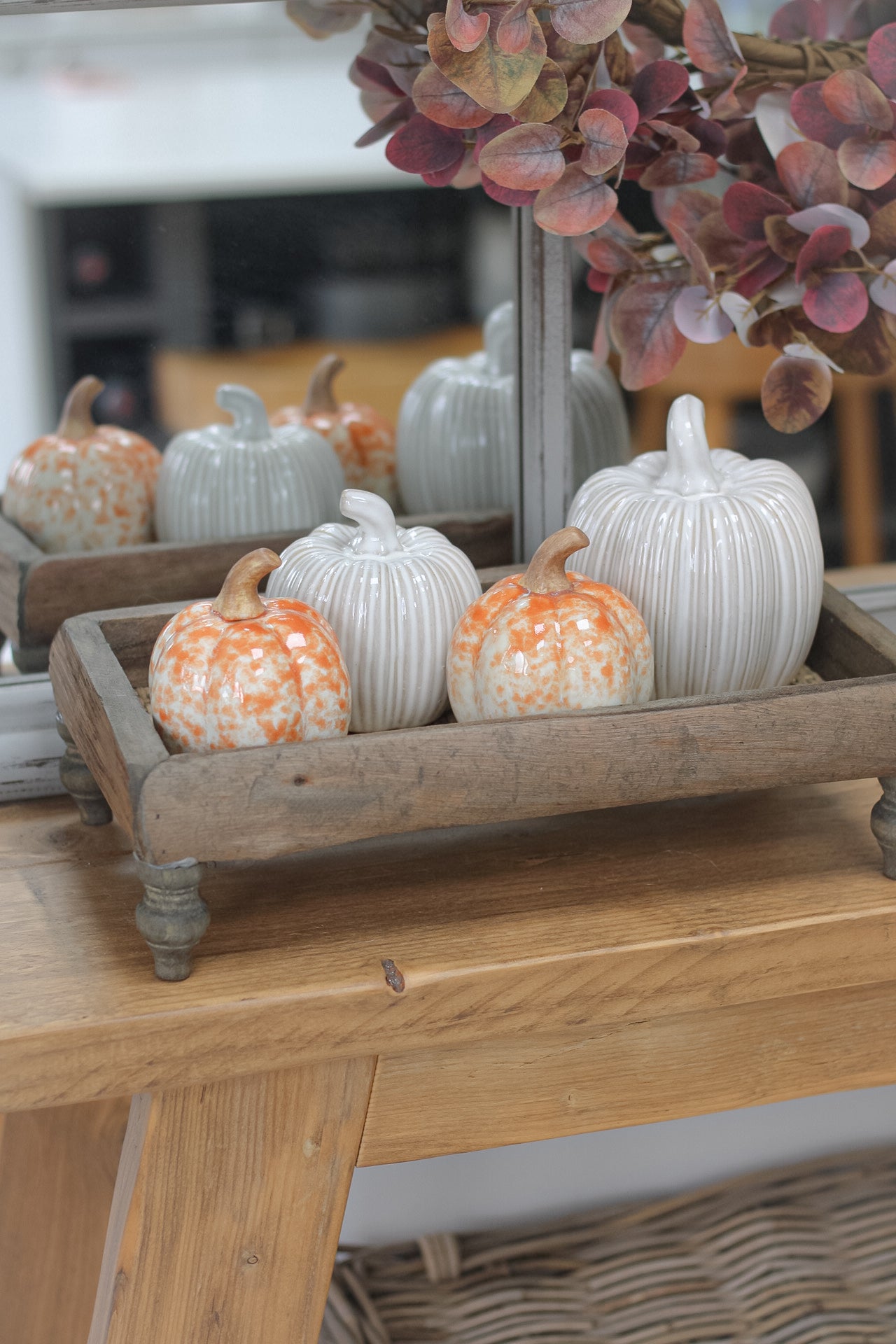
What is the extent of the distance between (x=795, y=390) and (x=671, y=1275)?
0.67m

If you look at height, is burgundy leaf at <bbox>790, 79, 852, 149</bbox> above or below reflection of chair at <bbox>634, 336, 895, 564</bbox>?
above

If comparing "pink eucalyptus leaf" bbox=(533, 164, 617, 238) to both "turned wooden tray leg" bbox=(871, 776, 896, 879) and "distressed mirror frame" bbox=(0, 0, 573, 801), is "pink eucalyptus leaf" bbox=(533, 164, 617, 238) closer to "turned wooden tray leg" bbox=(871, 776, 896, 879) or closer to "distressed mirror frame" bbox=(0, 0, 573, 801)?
"distressed mirror frame" bbox=(0, 0, 573, 801)

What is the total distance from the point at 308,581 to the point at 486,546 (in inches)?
8.1

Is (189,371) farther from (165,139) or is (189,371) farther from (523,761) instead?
(523,761)

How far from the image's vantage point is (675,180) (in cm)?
71

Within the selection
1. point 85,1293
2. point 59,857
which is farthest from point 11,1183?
point 59,857

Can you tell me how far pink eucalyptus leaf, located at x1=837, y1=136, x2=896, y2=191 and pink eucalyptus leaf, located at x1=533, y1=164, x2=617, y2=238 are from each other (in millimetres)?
114

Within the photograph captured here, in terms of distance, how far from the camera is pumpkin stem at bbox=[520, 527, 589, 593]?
2.00 ft

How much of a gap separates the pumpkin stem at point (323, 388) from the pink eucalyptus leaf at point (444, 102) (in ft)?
0.80

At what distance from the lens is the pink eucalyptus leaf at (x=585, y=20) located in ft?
1.97

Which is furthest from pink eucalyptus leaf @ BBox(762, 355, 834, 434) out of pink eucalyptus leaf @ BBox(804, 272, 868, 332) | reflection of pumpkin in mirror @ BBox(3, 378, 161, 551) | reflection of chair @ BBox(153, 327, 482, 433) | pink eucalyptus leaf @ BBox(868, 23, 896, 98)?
reflection of pumpkin in mirror @ BBox(3, 378, 161, 551)

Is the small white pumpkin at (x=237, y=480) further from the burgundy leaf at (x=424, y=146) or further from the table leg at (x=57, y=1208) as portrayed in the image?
the table leg at (x=57, y=1208)

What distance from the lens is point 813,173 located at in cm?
67

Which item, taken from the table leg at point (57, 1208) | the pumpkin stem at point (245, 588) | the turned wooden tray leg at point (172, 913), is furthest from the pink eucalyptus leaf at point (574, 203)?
the table leg at point (57, 1208)
